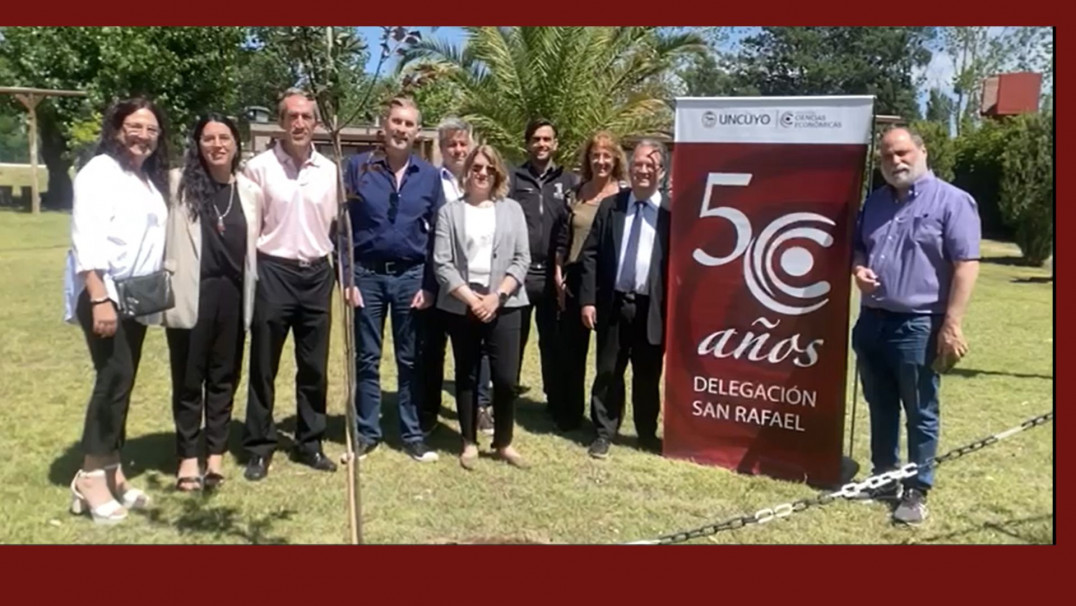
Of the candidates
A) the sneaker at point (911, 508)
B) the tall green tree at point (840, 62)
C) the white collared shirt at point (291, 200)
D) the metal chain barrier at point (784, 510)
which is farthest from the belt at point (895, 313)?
the tall green tree at point (840, 62)

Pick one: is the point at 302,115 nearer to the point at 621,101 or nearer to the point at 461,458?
the point at 461,458

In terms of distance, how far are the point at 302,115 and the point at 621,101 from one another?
40.1 feet

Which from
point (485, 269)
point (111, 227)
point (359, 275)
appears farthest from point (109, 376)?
point (485, 269)

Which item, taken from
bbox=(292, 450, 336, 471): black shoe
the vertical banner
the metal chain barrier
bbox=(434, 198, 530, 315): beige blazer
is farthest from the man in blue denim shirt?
the metal chain barrier

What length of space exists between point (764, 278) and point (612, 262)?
0.91 metres

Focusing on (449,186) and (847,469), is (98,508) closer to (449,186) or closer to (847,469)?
(449,186)

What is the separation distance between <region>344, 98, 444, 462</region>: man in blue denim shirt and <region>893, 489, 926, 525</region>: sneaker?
101 inches

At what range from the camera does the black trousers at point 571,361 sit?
6.09m

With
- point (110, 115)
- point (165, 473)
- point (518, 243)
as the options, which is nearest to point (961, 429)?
point (518, 243)

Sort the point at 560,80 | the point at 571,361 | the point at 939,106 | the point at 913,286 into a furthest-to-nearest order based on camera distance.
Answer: the point at 939,106, the point at 560,80, the point at 571,361, the point at 913,286

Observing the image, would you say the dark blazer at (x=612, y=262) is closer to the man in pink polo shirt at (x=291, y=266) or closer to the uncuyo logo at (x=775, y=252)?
the uncuyo logo at (x=775, y=252)

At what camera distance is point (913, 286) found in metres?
4.52

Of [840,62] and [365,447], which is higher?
[840,62]

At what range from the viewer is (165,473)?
5.36m
